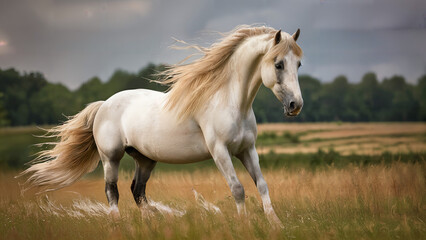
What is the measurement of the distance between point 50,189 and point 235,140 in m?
3.29

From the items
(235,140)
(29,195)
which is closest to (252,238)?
(235,140)

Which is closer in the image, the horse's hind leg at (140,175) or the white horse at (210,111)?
the white horse at (210,111)

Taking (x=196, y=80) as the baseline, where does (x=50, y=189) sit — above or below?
below

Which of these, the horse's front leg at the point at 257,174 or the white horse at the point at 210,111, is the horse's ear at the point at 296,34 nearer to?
the white horse at the point at 210,111

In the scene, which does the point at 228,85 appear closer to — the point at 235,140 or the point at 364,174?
the point at 235,140

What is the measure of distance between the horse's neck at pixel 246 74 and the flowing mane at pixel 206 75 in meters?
0.15

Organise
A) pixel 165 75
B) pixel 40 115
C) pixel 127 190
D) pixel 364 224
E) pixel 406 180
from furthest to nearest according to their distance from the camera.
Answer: pixel 40 115
pixel 127 190
pixel 406 180
pixel 165 75
pixel 364 224

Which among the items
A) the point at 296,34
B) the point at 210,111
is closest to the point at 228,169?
the point at 210,111

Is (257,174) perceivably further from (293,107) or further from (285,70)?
(285,70)

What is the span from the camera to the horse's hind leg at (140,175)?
6492 mm

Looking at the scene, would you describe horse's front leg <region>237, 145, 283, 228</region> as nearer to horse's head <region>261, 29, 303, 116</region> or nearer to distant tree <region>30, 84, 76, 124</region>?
horse's head <region>261, 29, 303, 116</region>

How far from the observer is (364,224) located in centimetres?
484

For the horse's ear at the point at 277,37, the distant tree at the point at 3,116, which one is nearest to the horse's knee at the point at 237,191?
the horse's ear at the point at 277,37

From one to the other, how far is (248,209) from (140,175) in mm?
1765
